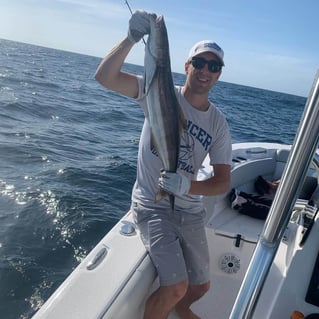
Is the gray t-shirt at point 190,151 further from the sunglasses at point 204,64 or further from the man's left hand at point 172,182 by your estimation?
the man's left hand at point 172,182

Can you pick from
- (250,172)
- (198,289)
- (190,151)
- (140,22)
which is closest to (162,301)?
(198,289)

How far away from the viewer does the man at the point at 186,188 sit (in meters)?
2.63

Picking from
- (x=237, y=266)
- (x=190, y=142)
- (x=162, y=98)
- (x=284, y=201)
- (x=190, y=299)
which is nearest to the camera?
(x=284, y=201)

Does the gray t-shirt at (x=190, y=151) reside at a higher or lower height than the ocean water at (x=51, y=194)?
higher

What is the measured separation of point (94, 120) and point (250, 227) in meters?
11.3

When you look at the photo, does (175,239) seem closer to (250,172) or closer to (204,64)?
(204,64)

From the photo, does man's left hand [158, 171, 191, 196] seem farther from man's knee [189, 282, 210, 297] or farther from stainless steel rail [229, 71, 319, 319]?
stainless steel rail [229, 71, 319, 319]

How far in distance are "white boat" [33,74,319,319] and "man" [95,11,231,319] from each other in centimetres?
14

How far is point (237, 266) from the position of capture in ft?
11.5

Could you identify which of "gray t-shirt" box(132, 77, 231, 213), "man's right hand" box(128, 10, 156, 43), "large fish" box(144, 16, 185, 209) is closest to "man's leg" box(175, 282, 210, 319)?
"gray t-shirt" box(132, 77, 231, 213)

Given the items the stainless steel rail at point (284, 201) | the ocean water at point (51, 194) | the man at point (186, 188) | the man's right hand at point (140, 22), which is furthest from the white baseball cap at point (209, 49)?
the ocean water at point (51, 194)

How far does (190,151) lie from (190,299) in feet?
3.74

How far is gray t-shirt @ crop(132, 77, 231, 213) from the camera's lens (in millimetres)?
2877

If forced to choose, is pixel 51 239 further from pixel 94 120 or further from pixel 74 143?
pixel 94 120
